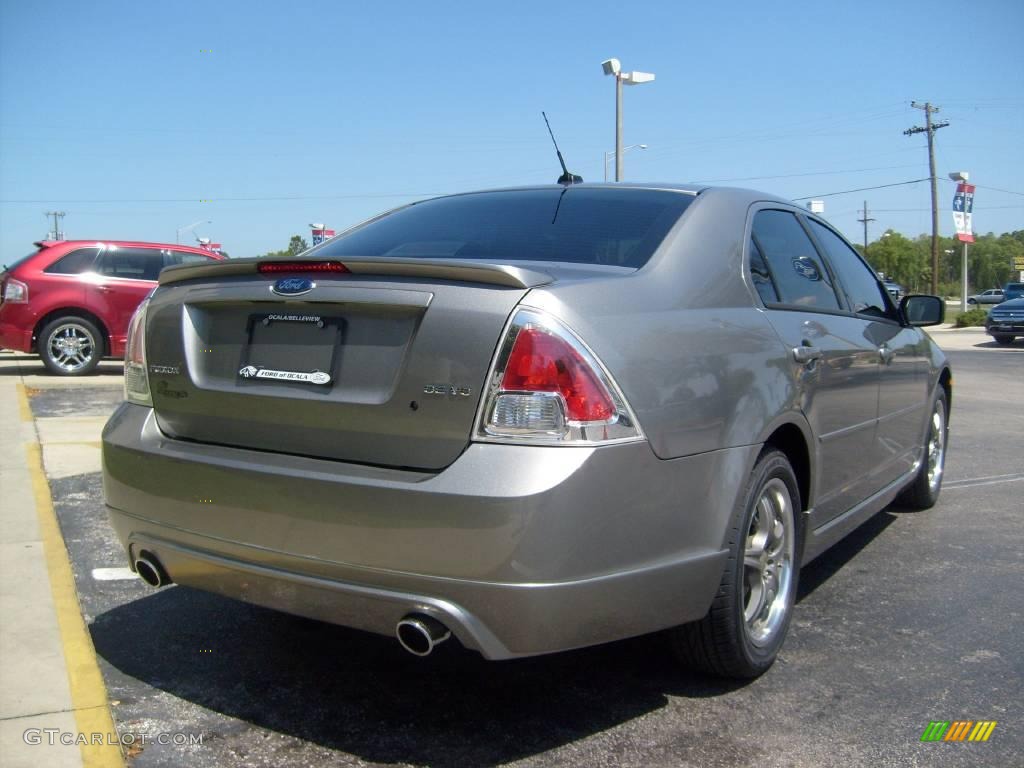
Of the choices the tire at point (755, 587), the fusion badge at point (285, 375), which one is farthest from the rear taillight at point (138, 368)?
the tire at point (755, 587)

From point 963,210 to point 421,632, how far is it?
3903 centimetres

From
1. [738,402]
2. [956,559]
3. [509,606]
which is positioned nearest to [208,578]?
[509,606]

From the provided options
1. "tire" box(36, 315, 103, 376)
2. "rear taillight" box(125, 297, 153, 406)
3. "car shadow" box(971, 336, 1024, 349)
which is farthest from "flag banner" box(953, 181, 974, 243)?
"rear taillight" box(125, 297, 153, 406)

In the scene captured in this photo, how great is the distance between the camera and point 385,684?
3.22m

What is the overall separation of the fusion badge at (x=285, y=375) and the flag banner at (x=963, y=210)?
1506 inches

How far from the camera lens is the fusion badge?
109 inches

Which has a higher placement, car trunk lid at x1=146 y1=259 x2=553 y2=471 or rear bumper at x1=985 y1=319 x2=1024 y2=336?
car trunk lid at x1=146 y1=259 x2=553 y2=471

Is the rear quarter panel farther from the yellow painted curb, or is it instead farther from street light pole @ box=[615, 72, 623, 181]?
street light pole @ box=[615, 72, 623, 181]

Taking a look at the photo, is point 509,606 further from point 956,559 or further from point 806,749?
point 956,559

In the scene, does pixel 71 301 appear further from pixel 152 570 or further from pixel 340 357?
pixel 340 357

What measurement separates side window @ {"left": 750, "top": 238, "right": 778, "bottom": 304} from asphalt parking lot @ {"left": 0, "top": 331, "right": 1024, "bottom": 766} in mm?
1218

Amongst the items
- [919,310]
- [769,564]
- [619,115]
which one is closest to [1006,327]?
[619,115]

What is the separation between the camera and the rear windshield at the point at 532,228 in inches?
126

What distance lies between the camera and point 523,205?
371 centimetres
